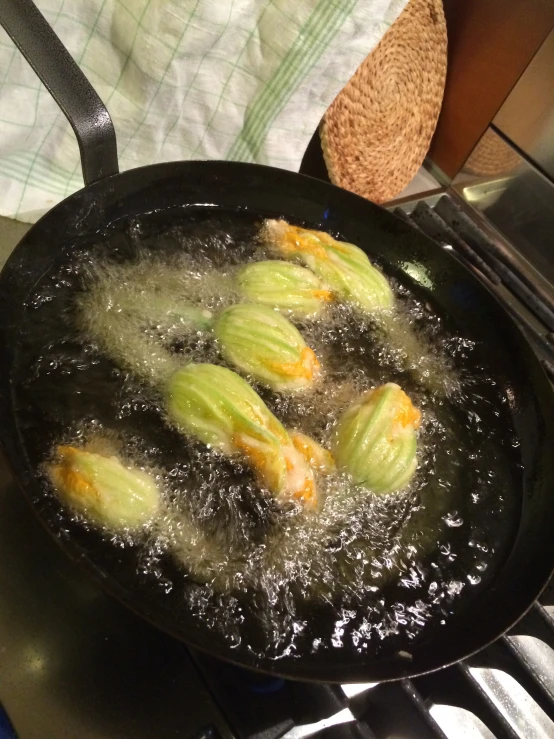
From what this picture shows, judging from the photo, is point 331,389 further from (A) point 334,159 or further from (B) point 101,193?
(A) point 334,159

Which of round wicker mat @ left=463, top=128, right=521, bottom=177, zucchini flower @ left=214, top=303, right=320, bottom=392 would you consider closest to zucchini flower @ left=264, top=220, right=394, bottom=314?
zucchini flower @ left=214, top=303, right=320, bottom=392

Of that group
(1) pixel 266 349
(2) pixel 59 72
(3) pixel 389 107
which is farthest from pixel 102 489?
(3) pixel 389 107

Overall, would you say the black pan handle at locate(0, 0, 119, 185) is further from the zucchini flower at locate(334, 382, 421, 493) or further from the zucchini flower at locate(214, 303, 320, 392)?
the zucchini flower at locate(334, 382, 421, 493)

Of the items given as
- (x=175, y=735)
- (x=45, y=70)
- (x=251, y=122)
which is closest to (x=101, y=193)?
(x=45, y=70)

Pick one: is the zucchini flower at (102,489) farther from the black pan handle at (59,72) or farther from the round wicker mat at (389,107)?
the round wicker mat at (389,107)

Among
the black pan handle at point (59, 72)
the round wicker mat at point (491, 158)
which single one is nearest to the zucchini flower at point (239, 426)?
the black pan handle at point (59, 72)

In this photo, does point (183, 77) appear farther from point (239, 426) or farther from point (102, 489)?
point (102, 489)
